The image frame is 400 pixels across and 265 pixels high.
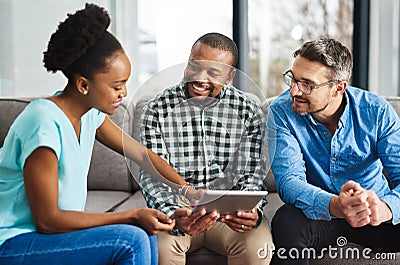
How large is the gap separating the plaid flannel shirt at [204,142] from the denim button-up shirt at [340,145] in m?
0.12

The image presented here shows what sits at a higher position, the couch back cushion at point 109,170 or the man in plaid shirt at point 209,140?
the man in plaid shirt at point 209,140

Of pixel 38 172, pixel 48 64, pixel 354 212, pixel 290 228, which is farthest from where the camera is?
pixel 290 228

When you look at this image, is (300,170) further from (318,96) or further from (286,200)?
(318,96)

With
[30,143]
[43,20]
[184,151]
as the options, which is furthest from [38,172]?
[43,20]

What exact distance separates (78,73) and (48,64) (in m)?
0.08

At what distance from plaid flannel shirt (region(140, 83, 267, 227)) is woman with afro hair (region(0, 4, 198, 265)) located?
0.25m

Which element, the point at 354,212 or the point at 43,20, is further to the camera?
the point at 43,20

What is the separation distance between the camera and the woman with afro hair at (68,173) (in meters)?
1.43

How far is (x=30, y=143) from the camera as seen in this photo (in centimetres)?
144

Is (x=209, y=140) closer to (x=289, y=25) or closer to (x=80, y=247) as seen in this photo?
(x=80, y=247)

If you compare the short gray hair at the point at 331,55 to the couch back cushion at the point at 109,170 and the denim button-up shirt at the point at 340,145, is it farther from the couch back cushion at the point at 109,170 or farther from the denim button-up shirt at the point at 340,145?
the couch back cushion at the point at 109,170

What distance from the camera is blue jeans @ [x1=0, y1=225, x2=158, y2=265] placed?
1.42m

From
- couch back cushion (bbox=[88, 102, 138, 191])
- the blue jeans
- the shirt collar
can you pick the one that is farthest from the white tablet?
couch back cushion (bbox=[88, 102, 138, 191])

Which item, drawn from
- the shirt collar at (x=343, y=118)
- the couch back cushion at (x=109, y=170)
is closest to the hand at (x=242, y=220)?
the shirt collar at (x=343, y=118)
